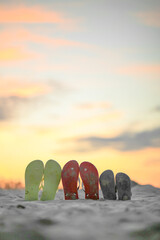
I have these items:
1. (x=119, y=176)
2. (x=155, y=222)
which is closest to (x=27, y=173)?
(x=119, y=176)

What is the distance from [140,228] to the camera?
2.32 meters

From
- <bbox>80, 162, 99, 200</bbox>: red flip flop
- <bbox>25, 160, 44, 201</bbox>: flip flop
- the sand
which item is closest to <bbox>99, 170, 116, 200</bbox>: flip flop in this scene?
<bbox>80, 162, 99, 200</bbox>: red flip flop

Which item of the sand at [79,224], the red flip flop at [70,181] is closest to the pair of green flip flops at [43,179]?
the red flip flop at [70,181]

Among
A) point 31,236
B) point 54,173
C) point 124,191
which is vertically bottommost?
point 31,236

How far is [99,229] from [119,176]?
233 cm

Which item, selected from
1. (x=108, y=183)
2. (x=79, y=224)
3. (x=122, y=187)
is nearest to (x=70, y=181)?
(x=108, y=183)

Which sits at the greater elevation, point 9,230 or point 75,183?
point 75,183

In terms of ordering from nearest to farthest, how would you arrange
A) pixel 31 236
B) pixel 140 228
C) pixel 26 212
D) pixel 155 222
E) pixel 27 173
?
pixel 31 236 → pixel 140 228 → pixel 155 222 → pixel 26 212 → pixel 27 173

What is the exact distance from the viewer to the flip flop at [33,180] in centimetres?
477

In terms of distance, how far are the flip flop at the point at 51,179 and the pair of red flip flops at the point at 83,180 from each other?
0.17 metres

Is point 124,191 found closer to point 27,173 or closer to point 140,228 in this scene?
point 27,173

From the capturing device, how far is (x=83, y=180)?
4.67 m

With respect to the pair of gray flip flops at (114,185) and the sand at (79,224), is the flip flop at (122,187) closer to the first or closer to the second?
the pair of gray flip flops at (114,185)

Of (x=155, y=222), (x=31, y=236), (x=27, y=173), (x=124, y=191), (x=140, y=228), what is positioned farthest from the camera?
(x=27, y=173)
